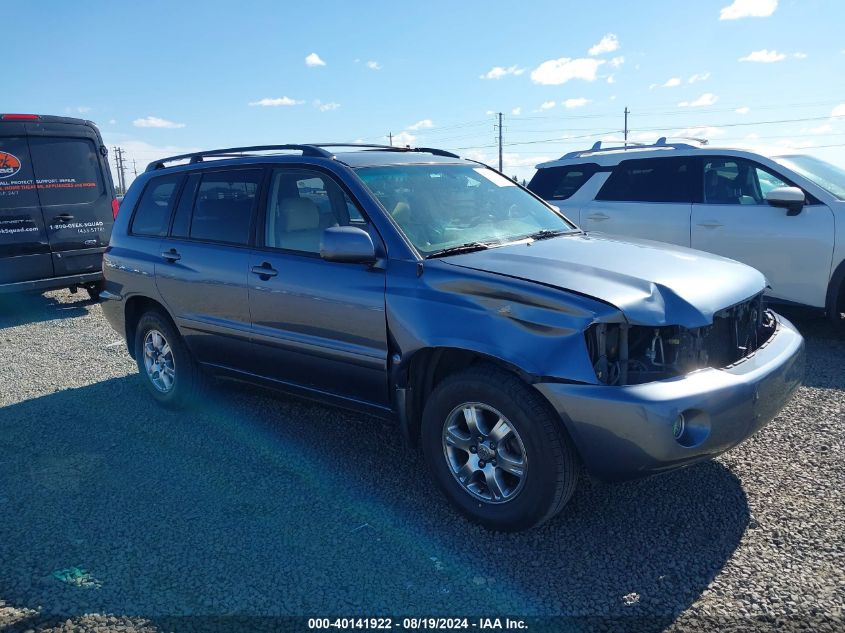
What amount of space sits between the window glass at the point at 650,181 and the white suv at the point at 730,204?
0.04 feet

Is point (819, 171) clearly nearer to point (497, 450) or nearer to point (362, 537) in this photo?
point (497, 450)

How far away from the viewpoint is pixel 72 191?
31.1 feet

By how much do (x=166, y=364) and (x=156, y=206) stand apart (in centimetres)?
120

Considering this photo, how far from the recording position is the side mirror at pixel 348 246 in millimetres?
3545

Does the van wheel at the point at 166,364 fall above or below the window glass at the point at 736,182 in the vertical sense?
below

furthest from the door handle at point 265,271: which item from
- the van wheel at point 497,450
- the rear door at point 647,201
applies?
the rear door at point 647,201

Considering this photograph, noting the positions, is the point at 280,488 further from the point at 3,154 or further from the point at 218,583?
the point at 3,154

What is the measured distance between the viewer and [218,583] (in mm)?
3010

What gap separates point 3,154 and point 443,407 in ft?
26.4

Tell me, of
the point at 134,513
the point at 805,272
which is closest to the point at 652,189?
the point at 805,272

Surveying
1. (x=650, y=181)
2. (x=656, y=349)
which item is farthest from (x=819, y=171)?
(x=656, y=349)

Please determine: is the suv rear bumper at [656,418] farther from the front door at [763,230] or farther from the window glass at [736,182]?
the window glass at [736,182]

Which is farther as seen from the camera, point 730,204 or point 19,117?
point 19,117

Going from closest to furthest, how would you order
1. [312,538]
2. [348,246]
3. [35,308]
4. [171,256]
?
[312,538]
[348,246]
[171,256]
[35,308]
